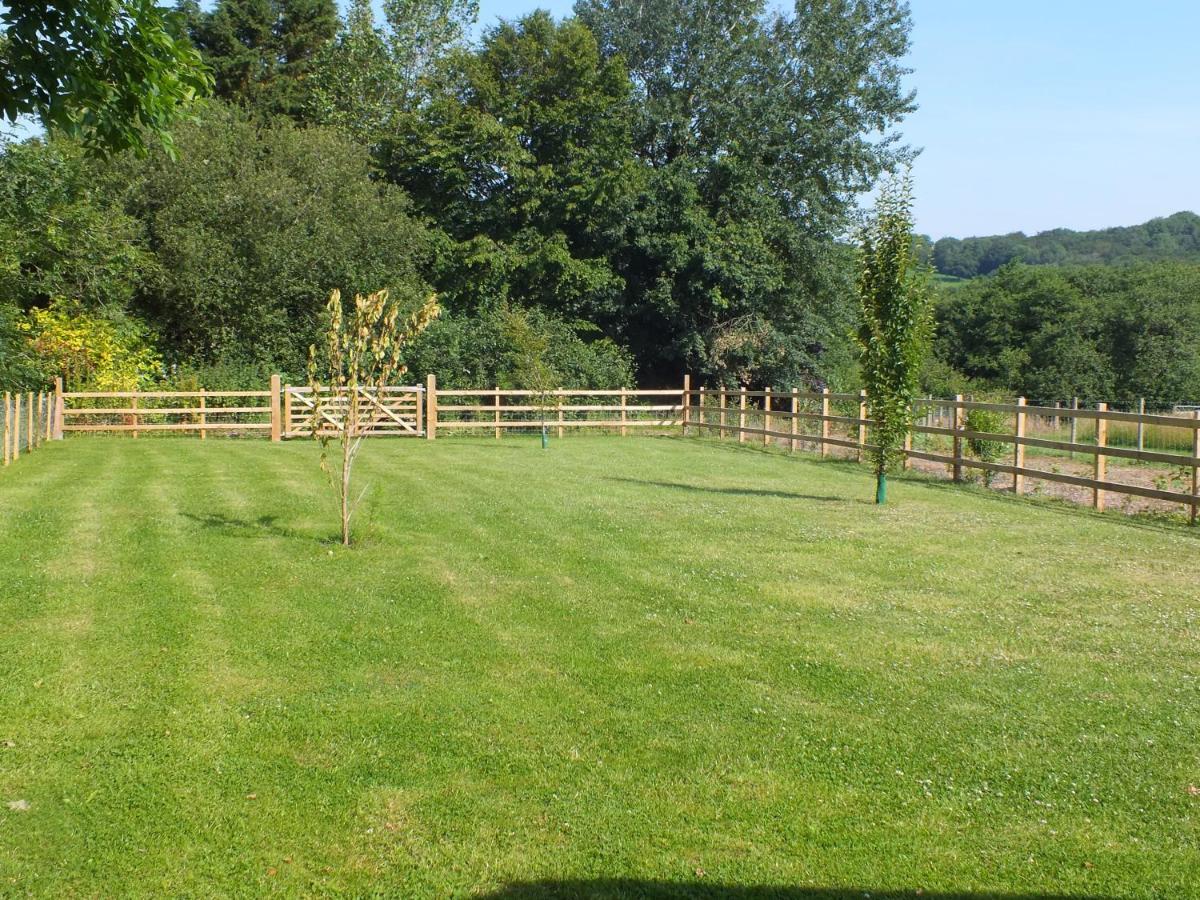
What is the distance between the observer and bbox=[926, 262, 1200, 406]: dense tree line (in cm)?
5191

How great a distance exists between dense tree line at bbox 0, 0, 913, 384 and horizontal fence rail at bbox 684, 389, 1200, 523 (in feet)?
15.9

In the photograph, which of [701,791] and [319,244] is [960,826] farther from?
[319,244]

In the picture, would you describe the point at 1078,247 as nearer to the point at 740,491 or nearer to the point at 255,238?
the point at 255,238

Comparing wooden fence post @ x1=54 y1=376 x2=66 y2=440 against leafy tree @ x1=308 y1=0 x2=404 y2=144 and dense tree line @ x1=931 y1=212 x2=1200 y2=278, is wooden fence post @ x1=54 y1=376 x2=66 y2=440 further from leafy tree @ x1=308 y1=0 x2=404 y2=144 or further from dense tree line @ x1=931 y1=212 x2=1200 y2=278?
dense tree line @ x1=931 y1=212 x2=1200 y2=278

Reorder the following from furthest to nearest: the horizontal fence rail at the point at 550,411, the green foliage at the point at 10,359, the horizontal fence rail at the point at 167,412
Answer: the horizontal fence rail at the point at 550,411 < the horizontal fence rail at the point at 167,412 < the green foliage at the point at 10,359

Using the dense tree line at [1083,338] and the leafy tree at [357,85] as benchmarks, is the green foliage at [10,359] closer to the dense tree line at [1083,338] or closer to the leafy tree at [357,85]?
the leafy tree at [357,85]

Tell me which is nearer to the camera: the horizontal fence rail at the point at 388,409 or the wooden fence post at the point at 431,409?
the horizontal fence rail at the point at 388,409

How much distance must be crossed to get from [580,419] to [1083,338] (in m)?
37.3

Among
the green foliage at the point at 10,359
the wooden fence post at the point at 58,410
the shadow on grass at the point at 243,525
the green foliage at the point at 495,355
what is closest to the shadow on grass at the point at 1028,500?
the shadow on grass at the point at 243,525

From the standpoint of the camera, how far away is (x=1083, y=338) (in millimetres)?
54531

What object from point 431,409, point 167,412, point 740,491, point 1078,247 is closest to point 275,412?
point 167,412

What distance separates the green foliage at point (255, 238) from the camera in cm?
2809

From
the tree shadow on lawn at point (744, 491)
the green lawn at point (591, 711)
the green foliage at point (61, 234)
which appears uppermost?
the green foliage at point (61, 234)

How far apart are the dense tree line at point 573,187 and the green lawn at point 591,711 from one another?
65.8ft
